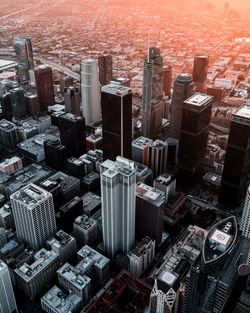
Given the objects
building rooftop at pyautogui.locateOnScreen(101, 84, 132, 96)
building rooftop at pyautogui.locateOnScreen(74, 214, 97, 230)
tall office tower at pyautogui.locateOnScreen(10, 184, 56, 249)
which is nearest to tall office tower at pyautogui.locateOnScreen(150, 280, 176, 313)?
building rooftop at pyautogui.locateOnScreen(74, 214, 97, 230)

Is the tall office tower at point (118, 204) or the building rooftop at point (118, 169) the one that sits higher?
the building rooftop at point (118, 169)

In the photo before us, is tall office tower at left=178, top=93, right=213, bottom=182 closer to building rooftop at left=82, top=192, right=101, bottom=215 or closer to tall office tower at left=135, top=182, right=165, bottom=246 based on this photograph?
tall office tower at left=135, top=182, right=165, bottom=246

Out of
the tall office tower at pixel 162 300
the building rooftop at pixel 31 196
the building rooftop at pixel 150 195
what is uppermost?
the building rooftop at pixel 31 196

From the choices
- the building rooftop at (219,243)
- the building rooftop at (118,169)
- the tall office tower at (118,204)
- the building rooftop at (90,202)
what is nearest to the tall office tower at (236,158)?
the tall office tower at (118,204)

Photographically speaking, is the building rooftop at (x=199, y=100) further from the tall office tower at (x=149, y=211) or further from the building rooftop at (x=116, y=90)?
the tall office tower at (x=149, y=211)

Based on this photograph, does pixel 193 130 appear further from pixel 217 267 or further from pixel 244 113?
pixel 217 267


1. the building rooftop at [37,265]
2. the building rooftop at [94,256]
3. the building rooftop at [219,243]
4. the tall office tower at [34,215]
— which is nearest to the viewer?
the building rooftop at [219,243]

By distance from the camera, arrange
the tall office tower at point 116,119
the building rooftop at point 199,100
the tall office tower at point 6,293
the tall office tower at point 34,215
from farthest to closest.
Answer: the building rooftop at point 199,100
the tall office tower at point 116,119
the tall office tower at point 34,215
the tall office tower at point 6,293
